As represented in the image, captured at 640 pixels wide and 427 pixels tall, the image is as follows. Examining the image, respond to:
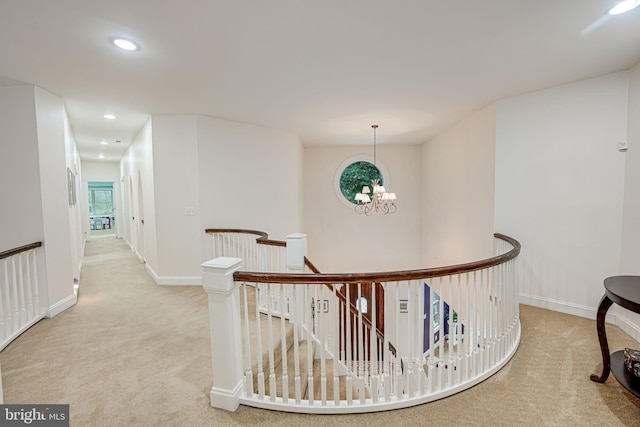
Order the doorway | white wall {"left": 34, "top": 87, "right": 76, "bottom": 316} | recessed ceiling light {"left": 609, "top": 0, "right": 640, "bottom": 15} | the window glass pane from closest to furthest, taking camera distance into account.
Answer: recessed ceiling light {"left": 609, "top": 0, "right": 640, "bottom": 15}, white wall {"left": 34, "top": 87, "right": 76, "bottom": 316}, the doorway, the window glass pane

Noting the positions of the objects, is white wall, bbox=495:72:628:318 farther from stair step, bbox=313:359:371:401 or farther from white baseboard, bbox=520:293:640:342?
stair step, bbox=313:359:371:401

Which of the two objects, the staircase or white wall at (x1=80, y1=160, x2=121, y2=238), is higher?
white wall at (x1=80, y1=160, x2=121, y2=238)

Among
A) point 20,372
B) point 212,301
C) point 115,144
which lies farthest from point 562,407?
point 115,144

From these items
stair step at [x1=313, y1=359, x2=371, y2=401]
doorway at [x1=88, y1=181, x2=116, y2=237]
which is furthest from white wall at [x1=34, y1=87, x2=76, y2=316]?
doorway at [x1=88, y1=181, x2=116, y2=237]

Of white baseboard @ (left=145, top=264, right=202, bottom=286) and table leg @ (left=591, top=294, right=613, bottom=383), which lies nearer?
table leg @ (left=591, top=294, right=613, bottom=383)

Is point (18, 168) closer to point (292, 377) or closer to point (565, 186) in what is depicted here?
point (292, 377)

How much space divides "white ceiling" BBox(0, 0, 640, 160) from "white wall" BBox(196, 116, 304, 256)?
0.72 m

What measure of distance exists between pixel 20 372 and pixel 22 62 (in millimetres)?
2660

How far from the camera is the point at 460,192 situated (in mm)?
5066

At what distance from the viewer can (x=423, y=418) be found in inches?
73.0

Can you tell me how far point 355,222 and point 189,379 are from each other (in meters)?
5.61

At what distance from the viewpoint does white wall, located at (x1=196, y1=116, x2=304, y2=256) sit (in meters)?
4.64

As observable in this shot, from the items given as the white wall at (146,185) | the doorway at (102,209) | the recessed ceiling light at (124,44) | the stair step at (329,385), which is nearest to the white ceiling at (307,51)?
the recessed ceiling light at (124,44)

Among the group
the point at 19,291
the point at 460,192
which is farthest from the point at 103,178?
the point at 460,192
